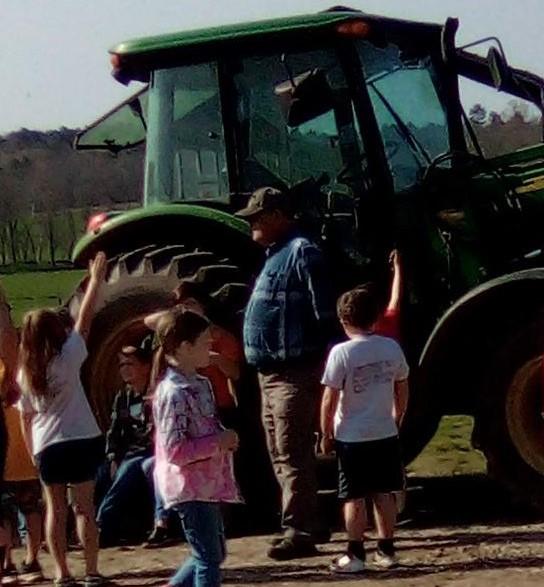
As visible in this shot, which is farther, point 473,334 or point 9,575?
point 473,334

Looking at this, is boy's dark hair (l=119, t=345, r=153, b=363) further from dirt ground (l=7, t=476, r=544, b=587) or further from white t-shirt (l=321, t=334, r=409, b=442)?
white t-shirt (l=321, t=334, r=409, b=442)

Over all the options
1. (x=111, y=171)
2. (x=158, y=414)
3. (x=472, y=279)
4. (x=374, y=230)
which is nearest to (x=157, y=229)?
(x=374, y=230)

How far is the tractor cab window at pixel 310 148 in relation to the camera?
26.5 ft

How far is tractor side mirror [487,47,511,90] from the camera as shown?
816cm

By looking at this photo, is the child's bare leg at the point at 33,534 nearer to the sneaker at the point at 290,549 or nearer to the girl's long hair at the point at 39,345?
the girl's long hair at the point at 39,345

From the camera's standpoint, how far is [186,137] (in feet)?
27.6

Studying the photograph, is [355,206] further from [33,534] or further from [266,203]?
[33,534]

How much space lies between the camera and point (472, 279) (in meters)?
8.23

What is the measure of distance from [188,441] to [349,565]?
4.88 feet

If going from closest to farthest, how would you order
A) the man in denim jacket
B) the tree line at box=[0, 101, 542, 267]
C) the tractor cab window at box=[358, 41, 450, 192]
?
the man in denim jacket, the tractor cab window at box=[358, 41, 450, 192], the tree line at box=[0, 101, 542, 267]

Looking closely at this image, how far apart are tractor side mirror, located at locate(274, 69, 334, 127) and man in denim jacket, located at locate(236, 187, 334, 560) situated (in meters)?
0.70

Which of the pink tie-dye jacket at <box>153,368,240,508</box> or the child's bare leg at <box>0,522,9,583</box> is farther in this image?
the child's bare leg at <box>0,522,9,583</box>

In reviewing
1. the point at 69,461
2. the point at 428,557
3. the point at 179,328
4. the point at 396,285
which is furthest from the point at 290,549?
the point at 179,328

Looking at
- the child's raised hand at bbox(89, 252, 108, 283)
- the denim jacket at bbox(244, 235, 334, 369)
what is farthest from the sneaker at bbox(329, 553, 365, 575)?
the child's raised hand at bbox(89, 252, 108, 283)
